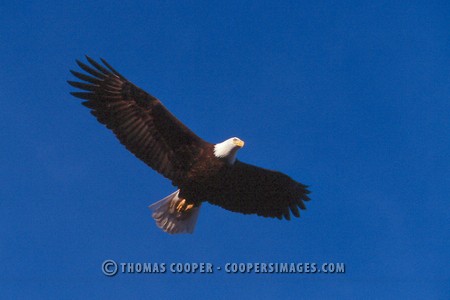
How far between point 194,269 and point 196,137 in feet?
5.04

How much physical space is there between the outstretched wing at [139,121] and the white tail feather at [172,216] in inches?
28.6

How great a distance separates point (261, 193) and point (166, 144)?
1357mm

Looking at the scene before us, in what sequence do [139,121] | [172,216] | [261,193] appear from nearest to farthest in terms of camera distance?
[139,121], [261,193], [172,216]

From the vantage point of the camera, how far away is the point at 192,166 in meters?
7.64

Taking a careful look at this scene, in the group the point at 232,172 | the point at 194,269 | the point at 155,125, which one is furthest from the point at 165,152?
the point at 194,269

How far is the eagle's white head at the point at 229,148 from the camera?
7.47 meters

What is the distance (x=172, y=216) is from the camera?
27.7 feet

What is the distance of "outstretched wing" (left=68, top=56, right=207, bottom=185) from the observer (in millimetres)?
7680

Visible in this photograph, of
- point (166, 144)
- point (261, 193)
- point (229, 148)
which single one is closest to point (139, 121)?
point (166, 144)

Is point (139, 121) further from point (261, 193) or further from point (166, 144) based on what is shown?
point (261, 193)

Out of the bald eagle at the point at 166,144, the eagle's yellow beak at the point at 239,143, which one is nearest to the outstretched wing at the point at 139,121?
the bald eagle at the point at 166,144

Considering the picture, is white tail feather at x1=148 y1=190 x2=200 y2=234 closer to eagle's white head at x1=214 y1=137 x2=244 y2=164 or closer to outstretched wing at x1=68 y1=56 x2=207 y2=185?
outstretched wing at x1=68 y1=56 x2=207 y2=185

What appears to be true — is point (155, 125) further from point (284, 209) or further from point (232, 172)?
point (284, 209)

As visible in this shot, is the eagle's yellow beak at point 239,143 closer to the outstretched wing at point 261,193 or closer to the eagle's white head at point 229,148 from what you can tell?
the eagle's white head at point 229,148
